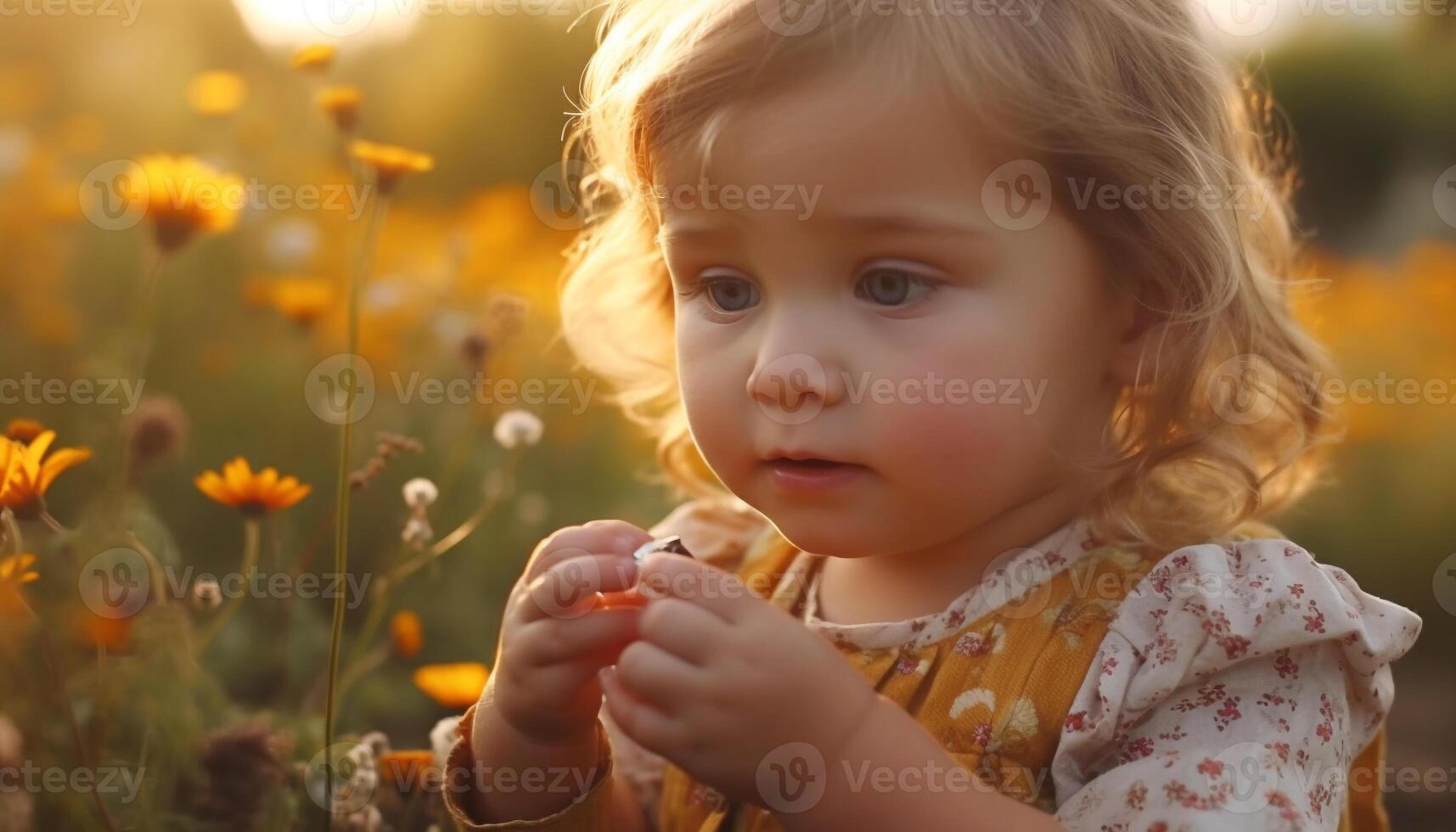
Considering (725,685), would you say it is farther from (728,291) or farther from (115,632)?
(115,632)

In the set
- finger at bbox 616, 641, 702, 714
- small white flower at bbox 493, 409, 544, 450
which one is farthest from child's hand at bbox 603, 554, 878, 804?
small white flower at bbox 493, 409, 544, 450

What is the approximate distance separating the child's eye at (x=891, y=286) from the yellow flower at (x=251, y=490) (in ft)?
2.39

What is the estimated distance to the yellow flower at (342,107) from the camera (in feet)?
6.34

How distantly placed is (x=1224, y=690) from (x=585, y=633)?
25.4 inches

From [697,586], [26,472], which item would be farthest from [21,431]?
[697,586]

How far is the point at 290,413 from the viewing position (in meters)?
3.02

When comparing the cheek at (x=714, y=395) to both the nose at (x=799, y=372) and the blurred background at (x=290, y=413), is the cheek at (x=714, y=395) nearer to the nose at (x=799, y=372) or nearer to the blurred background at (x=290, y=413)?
the nose at (x=799, y=372)

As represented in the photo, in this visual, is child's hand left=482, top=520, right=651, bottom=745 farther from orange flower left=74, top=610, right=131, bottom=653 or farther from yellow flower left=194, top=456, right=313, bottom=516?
orange flower left=74, top=610, right=131, bottom=653

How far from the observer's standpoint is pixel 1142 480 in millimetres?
1516

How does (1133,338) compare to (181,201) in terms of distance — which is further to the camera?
(181,201)

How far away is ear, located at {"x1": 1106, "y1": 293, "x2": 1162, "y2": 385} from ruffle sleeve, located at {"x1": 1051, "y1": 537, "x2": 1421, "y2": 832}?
8.6 inches

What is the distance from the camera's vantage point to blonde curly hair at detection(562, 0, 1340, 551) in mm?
1318

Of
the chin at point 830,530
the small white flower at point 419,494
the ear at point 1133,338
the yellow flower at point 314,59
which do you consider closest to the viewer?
the chin at point 830,530

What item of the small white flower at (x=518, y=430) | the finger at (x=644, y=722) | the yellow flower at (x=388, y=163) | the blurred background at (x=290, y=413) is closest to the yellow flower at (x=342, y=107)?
the blurred background at (x=290, y=413)
